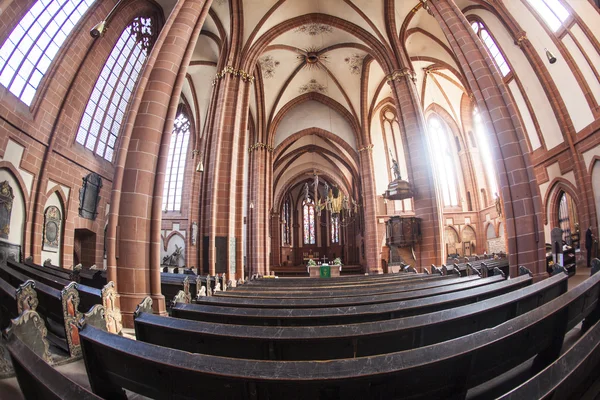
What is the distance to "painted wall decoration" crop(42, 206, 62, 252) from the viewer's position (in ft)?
30.3

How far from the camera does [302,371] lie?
1.02 m

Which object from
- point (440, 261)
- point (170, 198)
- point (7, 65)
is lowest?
point (440, 261)

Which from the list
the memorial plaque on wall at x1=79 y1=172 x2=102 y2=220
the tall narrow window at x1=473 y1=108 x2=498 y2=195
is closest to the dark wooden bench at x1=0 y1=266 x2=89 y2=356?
the memorial plaque on wall at x1=79 y1=172 x2=102 y2=220

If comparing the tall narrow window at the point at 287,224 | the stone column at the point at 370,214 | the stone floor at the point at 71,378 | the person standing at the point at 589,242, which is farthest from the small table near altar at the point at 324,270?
the tall narrow window at the point at 287,224

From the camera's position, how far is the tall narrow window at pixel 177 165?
698 inches

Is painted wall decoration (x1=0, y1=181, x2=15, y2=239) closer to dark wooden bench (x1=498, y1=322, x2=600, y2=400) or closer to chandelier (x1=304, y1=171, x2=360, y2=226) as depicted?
dark wooden bench (x1=498, y1=322, x2=600, y2=400)

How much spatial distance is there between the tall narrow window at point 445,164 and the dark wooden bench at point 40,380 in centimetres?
2164

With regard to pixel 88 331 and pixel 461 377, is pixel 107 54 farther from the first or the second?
pixel 461 377

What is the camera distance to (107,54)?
11.0 metres

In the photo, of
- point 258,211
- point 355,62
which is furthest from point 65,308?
point 355,62

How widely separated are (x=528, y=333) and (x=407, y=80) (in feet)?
39.4

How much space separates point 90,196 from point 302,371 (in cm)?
1382

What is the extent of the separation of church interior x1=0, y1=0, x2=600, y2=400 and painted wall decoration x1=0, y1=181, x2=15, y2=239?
72mm

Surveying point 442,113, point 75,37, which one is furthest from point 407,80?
point 75,37
